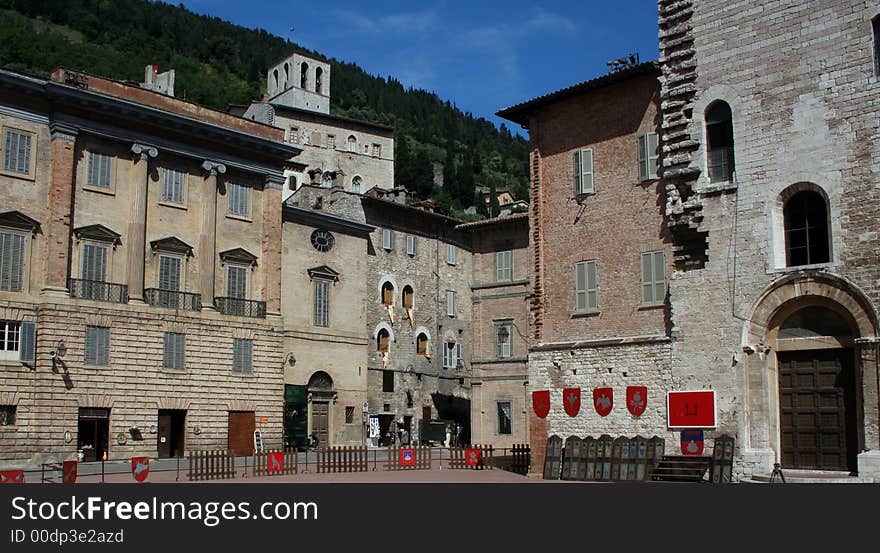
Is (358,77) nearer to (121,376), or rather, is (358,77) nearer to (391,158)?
(391,158)

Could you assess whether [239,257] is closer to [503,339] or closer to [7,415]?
[7,415]

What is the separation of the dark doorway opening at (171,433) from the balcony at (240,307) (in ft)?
16.4

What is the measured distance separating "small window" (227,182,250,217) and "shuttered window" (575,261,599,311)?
19.8m

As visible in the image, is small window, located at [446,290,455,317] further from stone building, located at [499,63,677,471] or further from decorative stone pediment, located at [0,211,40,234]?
stone building, located at [499,63,677,471]

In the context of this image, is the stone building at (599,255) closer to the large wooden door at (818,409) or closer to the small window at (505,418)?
the large wooden door at (818,409)

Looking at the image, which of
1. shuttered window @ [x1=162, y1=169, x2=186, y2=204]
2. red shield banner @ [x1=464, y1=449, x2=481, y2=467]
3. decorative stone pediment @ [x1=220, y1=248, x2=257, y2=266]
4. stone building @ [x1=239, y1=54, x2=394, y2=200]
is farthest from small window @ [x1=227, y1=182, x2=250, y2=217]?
stone building @ [x1=239, y1=54, x2=394, y2=200]

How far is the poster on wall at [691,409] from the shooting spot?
25.1 m

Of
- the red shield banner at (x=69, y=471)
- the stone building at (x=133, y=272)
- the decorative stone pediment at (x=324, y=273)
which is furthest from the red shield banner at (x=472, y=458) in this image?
the decorative stone pediment at (x=324, y=273)

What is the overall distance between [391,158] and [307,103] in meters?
11.2

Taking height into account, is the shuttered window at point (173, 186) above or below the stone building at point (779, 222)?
above

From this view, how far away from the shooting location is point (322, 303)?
1871 inches

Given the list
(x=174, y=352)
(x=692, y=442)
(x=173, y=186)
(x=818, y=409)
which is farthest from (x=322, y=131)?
(x=818, y=409)

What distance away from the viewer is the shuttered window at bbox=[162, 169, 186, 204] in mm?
41156

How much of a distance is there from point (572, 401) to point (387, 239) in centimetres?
2740
